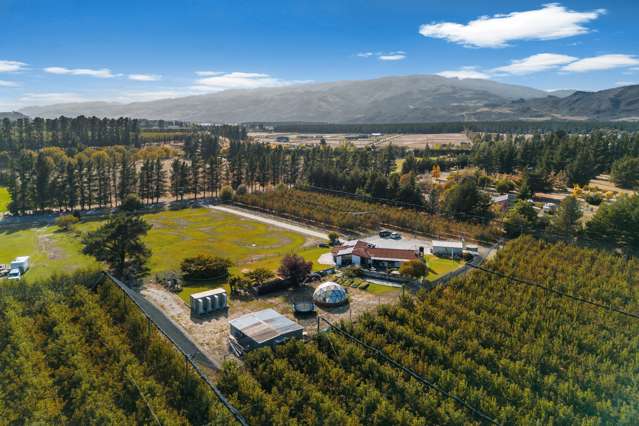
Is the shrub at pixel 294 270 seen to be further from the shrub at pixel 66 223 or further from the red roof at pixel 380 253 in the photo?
the shrub at pixel 66 223

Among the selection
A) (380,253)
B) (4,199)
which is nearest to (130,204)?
(4,199)

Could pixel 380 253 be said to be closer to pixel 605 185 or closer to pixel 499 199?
pixel 499 199

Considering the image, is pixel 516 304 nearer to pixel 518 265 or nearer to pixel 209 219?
pixel 518 265

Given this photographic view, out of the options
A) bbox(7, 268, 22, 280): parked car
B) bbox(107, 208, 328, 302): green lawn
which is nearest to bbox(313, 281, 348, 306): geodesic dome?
bbox(107, 208, 328, 302): green lawn

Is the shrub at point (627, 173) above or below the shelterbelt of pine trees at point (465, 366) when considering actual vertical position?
above

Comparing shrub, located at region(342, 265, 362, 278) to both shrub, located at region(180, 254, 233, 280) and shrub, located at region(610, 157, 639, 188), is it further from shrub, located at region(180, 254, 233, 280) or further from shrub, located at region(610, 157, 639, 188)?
shrub, located at region(610, 157, 639, 188)

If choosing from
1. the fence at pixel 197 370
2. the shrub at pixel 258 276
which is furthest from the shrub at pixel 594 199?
the fence at pixel 197 370
